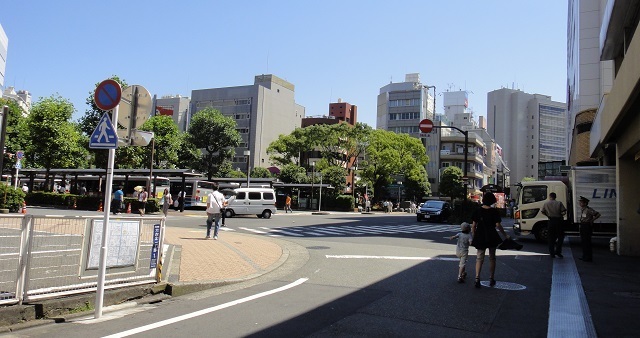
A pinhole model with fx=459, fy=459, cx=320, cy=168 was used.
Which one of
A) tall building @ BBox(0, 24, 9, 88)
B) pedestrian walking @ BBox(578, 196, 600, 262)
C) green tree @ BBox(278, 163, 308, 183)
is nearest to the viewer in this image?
pedestrian walking @ BBox(578, 196, 600, 262)

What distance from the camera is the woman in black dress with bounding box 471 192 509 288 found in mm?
8164

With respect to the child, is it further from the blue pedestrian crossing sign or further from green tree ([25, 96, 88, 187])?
green tree ([25, 96, 88, 187])

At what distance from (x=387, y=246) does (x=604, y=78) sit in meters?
18.7

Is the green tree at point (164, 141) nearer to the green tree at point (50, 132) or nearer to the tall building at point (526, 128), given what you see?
the green tree at point (50, 132)

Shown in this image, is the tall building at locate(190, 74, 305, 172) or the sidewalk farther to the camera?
the tall building at locate(190, 74, 305, 172)

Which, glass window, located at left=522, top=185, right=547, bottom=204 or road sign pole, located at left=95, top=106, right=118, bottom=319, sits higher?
glass window, located at left=522, top=185, right=547, bottom=204

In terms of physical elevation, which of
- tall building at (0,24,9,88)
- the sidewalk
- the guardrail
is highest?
tall building at (0,24,9,88)

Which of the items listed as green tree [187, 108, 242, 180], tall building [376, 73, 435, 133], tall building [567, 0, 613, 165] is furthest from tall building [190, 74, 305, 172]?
tall building [567, 0, 613, 165]

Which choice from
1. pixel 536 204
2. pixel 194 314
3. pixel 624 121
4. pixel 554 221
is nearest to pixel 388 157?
pixel 536 204

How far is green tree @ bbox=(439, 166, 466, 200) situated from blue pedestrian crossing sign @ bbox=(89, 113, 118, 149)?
68.5 m

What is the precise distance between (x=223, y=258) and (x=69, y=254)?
4.79 m

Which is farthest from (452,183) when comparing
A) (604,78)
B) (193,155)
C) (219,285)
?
(219,285)

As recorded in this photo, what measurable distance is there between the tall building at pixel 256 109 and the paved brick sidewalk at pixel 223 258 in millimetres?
66065

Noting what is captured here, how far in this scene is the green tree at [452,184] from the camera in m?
70.6
